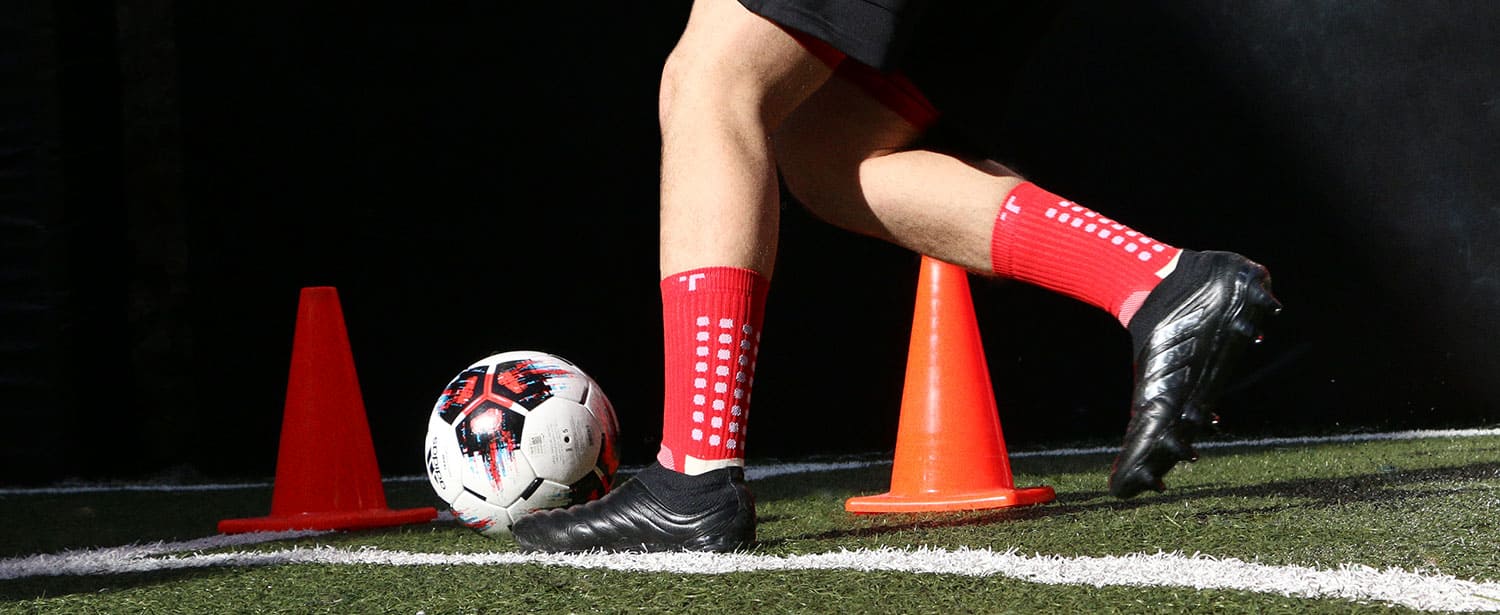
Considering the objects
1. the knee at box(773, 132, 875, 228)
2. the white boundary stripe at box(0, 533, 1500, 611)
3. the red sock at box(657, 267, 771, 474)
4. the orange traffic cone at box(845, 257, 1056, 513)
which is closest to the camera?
the white boundary stripe at box(0, 533, 1500, 611)

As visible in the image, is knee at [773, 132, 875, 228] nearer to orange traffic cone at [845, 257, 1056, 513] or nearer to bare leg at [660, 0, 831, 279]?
bare leg at [660, 0, 831, 279]

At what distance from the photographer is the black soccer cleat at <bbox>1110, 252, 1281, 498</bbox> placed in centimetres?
188

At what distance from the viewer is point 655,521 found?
2.05 m

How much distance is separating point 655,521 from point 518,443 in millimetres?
642

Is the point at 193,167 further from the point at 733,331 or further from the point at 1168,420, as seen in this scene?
the point at 1168,420

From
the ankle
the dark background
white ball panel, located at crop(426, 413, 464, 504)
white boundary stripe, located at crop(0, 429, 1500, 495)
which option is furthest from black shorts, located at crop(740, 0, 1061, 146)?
the dark background

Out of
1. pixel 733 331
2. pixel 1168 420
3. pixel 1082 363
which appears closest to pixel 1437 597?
pixel 1168 420

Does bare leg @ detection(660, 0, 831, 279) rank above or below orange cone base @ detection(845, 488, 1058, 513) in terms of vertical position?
above

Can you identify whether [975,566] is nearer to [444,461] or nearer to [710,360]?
[710,360]

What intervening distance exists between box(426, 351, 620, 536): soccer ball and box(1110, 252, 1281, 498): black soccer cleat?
3.57ft

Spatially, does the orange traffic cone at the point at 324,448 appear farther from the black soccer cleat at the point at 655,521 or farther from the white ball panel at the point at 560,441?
the black soccer cleat at the point at 655,521

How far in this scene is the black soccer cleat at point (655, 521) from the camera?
2.02 meters

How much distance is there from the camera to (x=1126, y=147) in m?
5.19

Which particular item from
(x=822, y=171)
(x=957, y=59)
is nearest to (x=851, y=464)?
(x=822, y=171)
